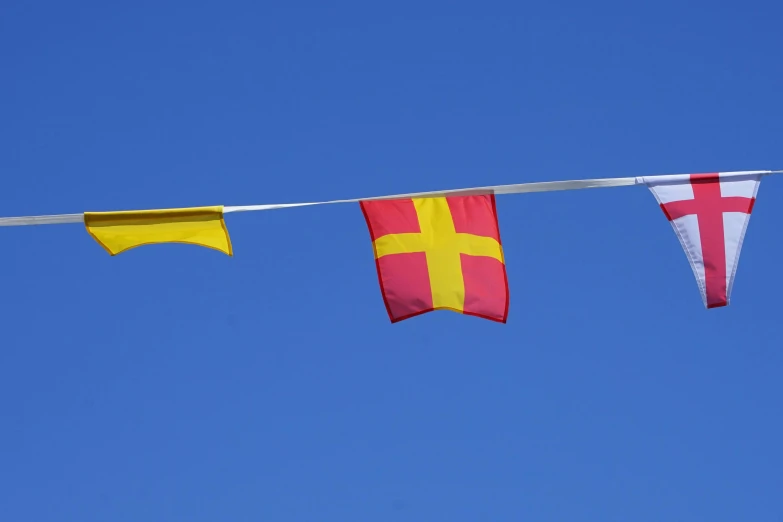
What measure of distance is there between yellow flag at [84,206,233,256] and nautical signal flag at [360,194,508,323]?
1.32m

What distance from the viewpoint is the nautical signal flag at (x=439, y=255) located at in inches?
473

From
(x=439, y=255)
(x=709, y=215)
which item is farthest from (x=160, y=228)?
(x=709, y=215)

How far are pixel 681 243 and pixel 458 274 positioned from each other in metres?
2.05

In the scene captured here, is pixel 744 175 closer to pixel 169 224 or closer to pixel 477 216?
Result: pixel 477 216

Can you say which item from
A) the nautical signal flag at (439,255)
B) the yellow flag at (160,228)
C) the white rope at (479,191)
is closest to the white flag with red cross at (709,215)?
the white rope at (479,191)

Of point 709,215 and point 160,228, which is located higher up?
point 160,228

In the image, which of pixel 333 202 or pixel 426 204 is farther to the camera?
pixel 426 204

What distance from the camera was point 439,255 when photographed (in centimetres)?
1217

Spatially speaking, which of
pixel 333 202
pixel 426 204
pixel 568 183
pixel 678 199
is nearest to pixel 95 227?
pixel 333 202

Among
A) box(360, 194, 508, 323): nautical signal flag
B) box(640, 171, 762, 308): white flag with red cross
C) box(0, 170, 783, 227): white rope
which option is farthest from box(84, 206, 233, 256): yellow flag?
box(640, 171, 762, 308): white flag with red cross

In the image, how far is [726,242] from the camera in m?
12.4

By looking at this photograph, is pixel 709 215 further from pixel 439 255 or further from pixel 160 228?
pixel 160 228

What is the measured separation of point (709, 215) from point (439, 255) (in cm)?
247

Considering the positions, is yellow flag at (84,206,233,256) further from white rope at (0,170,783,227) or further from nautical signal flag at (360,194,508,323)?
nautical signal flag at (360,194,508,323)
